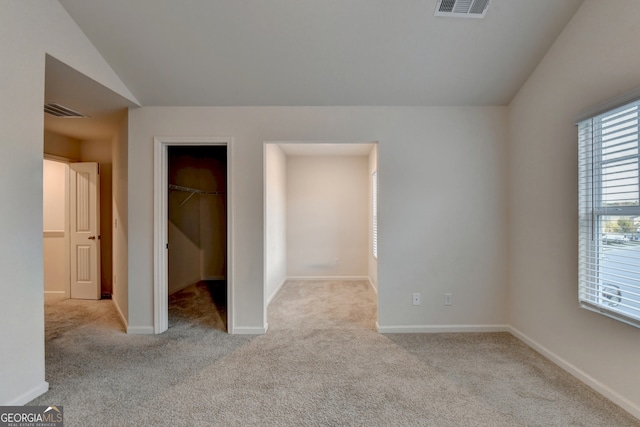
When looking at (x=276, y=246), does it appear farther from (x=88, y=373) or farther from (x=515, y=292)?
(x=515, y=292)

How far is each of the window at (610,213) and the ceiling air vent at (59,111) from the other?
15.8 feet

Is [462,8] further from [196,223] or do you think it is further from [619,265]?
[196,223]

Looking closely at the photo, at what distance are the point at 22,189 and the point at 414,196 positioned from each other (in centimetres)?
327

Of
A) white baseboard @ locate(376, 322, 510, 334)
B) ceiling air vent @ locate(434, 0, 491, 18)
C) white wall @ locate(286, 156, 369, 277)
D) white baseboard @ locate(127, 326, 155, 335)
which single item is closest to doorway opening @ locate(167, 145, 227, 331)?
white baseboard @ locate(127, 326, 155, 335)

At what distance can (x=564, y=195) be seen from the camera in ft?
7.72

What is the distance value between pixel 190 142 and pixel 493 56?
3095mm

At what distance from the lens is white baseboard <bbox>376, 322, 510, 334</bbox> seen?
3.04 metres

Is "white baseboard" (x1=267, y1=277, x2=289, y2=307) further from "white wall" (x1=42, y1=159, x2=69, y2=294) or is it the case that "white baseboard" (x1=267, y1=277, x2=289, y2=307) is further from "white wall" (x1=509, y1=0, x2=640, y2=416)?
"white wall" (x1=42, y1=159, x2=69, y2=294)

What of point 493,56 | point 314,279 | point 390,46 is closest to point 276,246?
point 314,279

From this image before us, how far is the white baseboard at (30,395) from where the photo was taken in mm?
1834

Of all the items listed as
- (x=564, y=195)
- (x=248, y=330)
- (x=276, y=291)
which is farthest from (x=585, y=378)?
(x=276, y=291)

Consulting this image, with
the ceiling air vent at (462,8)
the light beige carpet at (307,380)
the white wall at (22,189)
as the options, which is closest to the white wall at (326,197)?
the light beige carpet at (307,380)

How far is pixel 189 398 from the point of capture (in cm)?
195

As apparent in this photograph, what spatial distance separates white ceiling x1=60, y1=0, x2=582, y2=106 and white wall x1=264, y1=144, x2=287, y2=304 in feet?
4.77
